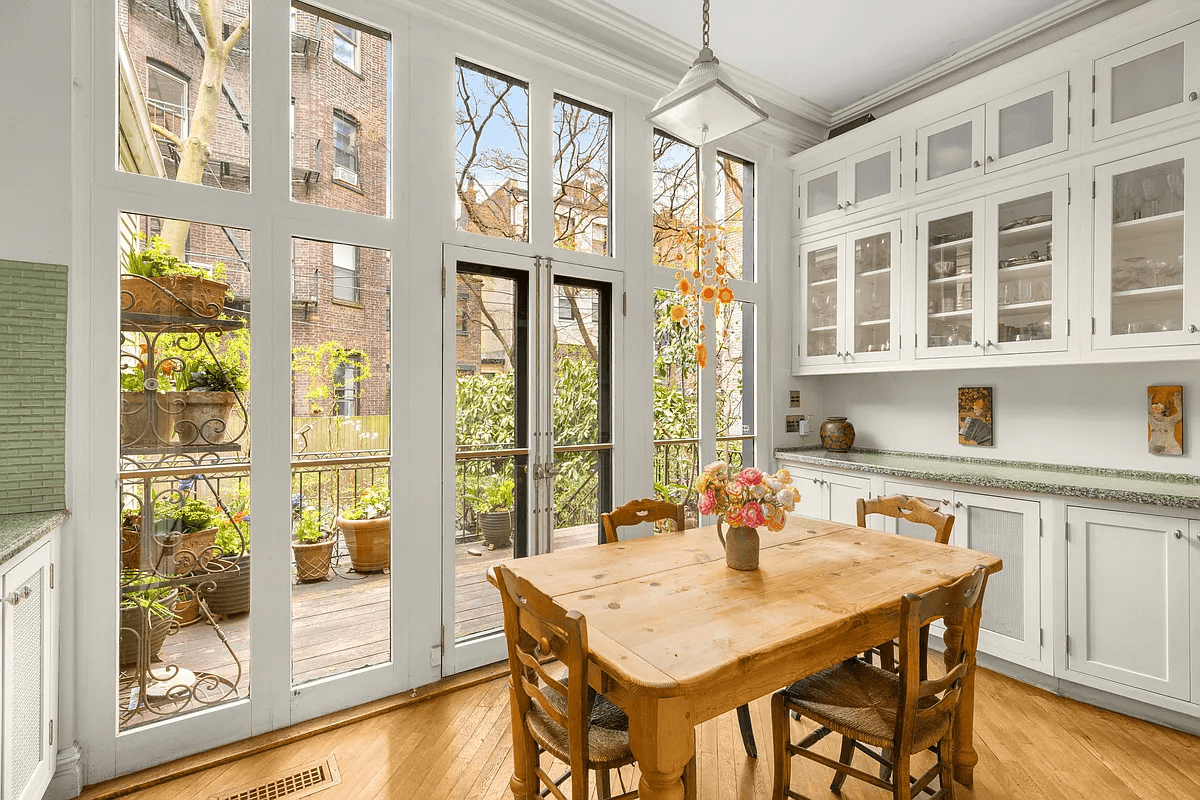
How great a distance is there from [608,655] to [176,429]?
1.93m

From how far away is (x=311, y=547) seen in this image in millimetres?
2557

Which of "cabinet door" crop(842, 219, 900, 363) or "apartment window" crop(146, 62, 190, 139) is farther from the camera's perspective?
"cabinet door" crop(842, 219, 900, 363)

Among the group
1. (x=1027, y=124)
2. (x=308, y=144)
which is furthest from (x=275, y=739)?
(x=1027, y=124)

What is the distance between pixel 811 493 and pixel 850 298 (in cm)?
127

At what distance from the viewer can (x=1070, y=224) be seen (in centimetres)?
283

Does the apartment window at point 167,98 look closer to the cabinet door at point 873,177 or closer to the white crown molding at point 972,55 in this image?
the cabinet door at point 873,177

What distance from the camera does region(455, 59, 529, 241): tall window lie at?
9.57 feet

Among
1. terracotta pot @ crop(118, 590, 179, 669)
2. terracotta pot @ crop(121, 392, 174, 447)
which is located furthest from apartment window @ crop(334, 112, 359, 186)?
terracotta pot @ crop(118, 590, 179, 669)

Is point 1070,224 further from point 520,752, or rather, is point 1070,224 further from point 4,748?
point 4,748

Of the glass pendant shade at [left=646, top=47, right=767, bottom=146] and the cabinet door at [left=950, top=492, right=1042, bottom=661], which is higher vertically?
the glass pendant shade at [left=646, top=47, right=767, bottom=146]

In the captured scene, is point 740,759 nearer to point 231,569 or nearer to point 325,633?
point 325,633

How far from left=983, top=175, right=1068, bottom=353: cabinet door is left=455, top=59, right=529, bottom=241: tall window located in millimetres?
2464

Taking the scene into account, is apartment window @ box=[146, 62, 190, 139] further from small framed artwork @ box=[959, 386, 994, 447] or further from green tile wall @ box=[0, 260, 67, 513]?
small framed artwork @ box=[959, 386, 994, 447]

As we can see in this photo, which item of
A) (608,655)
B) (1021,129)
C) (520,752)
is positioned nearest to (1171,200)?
(1021,129)
